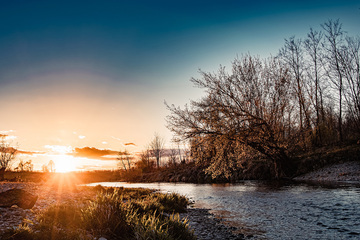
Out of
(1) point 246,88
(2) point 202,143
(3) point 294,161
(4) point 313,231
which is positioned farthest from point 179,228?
(3) point 294,161

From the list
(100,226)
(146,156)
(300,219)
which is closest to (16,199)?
(100,226)

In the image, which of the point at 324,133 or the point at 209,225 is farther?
the point at 324,133

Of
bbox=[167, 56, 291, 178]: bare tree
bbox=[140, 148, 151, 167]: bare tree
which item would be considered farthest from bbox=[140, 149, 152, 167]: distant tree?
bbox=[167, 56, 291, 178]: bare tree

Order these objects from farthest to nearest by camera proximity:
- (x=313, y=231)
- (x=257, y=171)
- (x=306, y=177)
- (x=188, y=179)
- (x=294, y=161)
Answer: (x=188, y=179), (x=257, y=171), (x=294, y=161), (x=306, y=177), (x=313, y=231)

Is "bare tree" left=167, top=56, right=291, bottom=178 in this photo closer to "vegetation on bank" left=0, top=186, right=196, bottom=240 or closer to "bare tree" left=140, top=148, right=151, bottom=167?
"vegetation on bank" left=0, top=186, right=196, bottom=240

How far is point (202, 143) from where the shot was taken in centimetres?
1850

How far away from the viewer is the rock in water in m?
5.82

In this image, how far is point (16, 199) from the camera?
604 centimetres

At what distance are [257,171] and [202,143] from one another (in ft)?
33.1

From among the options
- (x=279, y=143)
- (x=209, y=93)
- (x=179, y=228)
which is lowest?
(x=179, y=228)

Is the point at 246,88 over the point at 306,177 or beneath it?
over

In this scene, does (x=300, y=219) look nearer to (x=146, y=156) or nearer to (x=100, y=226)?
(x=100, y=226)

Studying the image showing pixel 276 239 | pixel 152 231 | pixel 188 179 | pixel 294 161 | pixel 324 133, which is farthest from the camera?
pixel 188 179

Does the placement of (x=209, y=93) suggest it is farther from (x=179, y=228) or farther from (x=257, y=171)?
(x=179, y=228)
